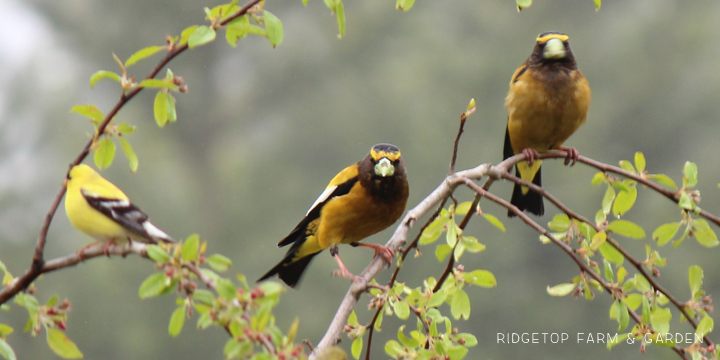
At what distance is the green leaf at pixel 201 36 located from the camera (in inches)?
50.7

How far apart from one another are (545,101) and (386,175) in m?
1.03

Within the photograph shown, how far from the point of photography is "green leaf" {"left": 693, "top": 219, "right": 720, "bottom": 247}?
1.76 m

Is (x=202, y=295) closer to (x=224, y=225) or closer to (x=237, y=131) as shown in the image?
(x=224, y=225)

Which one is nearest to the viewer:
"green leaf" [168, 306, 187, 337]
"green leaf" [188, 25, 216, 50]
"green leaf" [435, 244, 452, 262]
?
"green leaf" [168, 306, 187, 337]

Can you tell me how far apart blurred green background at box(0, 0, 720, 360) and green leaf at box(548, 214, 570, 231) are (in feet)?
30.0

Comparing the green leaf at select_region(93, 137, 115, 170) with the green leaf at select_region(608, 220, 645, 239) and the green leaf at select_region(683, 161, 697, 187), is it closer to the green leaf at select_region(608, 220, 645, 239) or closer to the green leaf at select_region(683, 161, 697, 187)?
the green leaf at select_region(608, 220, 645, 239)

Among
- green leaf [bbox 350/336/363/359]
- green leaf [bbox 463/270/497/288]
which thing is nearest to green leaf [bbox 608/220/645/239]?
green leaf [bbox 463/270/497/288]

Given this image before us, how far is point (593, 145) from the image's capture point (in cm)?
1391

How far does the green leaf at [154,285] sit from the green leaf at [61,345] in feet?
0.96

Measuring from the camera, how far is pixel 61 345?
133 centimetres

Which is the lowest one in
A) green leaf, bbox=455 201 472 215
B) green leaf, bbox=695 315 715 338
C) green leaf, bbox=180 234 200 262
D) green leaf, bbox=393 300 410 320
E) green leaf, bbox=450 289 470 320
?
green leaf, bbox=450 289 470 320

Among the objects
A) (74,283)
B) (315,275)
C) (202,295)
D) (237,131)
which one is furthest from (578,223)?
(237,131)

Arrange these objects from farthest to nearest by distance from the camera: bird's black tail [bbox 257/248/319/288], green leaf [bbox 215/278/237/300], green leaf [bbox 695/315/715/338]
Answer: bird's black tail [bbox 257/248/319/288]
green leaf [bbox 695/315/715/338]
green leaf [bbox 215/278/237/300]

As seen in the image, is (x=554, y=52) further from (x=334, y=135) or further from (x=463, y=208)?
(x=334, y=135)
